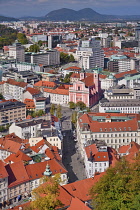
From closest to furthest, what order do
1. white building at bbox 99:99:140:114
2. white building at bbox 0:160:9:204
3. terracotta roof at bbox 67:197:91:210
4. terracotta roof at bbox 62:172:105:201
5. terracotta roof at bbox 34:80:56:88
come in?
terracotta roof at bbox 67:197:91:210
terracotta roof at bbox 62:172:105:201
white building at bbox 0:160:9:204
white building at bbox 99:99:140:114
terracotta roof at bbox 34:80:56:88

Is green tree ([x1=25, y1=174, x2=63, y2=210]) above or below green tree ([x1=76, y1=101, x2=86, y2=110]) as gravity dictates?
above

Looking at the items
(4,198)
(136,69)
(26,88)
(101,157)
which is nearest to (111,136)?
(101,157)

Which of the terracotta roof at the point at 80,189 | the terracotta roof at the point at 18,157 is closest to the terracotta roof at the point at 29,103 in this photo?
the terracotta roof at the point at 18,157

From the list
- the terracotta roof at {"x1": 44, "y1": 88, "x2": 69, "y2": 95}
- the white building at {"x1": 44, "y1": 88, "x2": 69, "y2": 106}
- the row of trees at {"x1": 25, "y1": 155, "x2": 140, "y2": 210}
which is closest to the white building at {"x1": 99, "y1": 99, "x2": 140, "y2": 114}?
the white building at {"x1": 44, "y1": 88, "x2": 69, "y2": 106}

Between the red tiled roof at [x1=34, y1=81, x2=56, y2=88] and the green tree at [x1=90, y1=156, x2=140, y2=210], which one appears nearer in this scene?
the green tree at [x1=90, y1=156, x2=140, y2=210]

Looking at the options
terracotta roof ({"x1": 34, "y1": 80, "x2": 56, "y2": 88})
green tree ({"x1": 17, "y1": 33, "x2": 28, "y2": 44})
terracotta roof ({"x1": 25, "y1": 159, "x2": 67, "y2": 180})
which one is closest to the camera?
terracotta roof ({"x1": 25, "y1": 159, "x2": 67, "y2": 180})

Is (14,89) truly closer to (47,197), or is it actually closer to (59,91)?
(59,91)

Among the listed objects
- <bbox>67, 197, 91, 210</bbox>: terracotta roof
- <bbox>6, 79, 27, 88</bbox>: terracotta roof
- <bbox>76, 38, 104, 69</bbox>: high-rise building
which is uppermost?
<bbox>76, 38, 104, 69</bbox>: high-rise building

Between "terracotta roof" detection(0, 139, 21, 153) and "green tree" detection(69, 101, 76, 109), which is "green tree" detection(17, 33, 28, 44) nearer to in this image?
"green tree" detection(69, 101, 76, 109)
